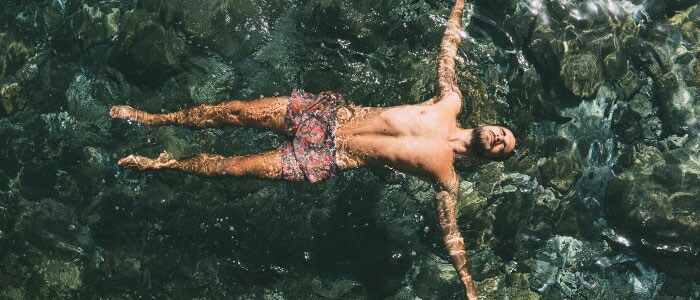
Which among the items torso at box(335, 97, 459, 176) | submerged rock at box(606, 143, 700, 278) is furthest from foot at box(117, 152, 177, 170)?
submerged rock at box(606, 143, 700, 278)

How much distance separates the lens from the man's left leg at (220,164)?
6246mm

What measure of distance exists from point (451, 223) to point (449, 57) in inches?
70.7

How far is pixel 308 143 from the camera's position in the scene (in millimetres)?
6219

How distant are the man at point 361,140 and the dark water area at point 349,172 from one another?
72 cm

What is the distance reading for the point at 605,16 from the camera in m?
8.13

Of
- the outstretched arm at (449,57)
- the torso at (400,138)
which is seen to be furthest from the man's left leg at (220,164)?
the outstretched arm at (449,57)

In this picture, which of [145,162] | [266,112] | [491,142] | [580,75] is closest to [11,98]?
[145,162]

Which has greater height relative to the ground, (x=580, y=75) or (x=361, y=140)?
(x=361, y=140)

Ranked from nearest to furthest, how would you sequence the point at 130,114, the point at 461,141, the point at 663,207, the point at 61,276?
the point at 461,141 → the point at 130,114 → the point at 61,276 → the point at 663,207

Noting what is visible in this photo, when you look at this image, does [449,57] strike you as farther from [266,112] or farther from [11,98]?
[11,98]

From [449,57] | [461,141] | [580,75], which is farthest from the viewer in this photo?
[580,75]

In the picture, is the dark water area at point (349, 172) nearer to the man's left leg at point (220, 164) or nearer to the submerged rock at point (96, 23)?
the submerged rock at point (96, 23)

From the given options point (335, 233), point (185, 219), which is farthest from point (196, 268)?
point (335, 233)

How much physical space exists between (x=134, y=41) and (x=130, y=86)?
54 centimetres
